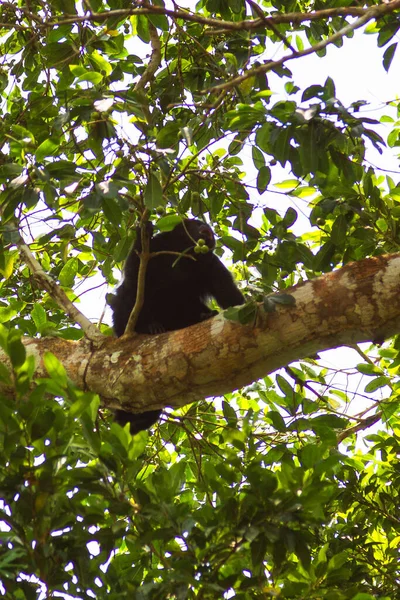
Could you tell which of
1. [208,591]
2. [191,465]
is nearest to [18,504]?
[208,591]

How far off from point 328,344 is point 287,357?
175 millimetres

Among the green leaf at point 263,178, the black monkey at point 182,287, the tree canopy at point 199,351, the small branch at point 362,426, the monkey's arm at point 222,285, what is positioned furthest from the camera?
the monkey's arm at point 222,285

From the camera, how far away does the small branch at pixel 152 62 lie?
427 centimetres

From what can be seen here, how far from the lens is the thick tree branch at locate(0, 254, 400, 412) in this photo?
2934mm

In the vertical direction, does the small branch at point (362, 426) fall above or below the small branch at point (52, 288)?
below

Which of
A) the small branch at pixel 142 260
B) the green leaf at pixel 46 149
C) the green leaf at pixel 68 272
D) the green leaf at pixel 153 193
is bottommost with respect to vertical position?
the small branch at pixel 142 260

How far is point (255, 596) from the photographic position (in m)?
2.54

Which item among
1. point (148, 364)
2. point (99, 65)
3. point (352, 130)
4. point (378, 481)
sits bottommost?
point (378, 481)

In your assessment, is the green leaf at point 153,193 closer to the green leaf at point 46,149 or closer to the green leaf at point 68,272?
the green leaf at point 46,149

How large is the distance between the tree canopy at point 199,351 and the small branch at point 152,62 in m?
0.02

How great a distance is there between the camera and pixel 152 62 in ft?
14.5

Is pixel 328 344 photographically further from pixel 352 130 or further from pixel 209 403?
pixel 209 403

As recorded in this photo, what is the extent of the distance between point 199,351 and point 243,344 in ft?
0.63

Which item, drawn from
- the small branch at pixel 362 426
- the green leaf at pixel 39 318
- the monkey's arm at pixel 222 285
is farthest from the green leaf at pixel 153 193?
the small branch at pixel 362 426
